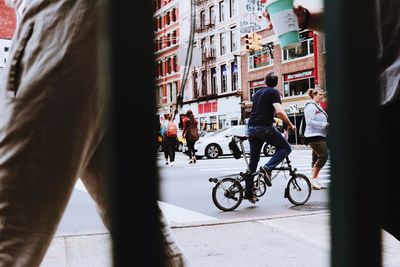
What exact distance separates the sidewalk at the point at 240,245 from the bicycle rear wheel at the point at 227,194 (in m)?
1.20

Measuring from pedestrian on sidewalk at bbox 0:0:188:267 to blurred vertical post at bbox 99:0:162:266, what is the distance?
2.05 feet

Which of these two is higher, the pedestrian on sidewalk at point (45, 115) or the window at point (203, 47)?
the window at point (203, 47)

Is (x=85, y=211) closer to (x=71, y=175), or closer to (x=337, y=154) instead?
(x=71, y=175)

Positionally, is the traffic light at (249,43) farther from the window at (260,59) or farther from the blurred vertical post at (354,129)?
the blurred vertical post at (354,129)

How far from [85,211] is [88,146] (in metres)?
4.91

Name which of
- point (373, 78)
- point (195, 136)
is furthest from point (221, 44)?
point (373, 78)

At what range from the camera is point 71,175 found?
4.02 ft

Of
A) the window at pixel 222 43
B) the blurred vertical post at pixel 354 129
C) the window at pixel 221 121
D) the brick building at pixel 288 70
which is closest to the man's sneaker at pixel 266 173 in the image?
the blurred vertical post at pixel 354 129

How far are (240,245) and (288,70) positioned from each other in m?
30.7

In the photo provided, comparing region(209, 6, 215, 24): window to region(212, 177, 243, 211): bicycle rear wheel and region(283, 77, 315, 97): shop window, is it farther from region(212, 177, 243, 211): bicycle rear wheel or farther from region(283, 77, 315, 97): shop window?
region(212, 177, 243, 211): bicycle rear wheel

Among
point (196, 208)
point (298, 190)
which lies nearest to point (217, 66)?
point (298, 190)

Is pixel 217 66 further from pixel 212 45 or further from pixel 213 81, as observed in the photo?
pixel 212 45

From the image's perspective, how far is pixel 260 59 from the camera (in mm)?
36438

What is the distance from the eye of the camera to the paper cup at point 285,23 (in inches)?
46.3
